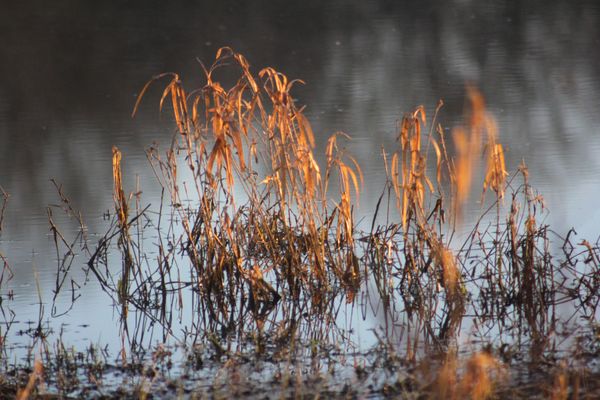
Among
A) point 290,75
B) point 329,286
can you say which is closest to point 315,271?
point 329,286

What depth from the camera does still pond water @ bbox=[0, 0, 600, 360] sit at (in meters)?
5.16

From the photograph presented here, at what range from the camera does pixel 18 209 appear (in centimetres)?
552

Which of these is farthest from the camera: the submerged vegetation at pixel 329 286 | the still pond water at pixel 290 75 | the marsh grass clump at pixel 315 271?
the still pond water at pixel 290 75

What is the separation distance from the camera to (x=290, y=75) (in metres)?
11.0

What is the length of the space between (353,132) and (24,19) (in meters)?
10.0

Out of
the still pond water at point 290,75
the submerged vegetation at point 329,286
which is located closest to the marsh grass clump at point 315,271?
the submerged vegetation at point 329,286

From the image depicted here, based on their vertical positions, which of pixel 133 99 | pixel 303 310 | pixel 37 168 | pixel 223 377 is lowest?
pixel 223 377

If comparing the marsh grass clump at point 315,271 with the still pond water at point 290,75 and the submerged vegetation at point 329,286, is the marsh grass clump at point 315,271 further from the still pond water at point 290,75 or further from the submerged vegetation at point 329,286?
the still pond water at point 290,75

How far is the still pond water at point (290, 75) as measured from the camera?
16.9 ft

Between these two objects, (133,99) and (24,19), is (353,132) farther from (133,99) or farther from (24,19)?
(24,19)

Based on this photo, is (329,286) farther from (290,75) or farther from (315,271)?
(290,75)

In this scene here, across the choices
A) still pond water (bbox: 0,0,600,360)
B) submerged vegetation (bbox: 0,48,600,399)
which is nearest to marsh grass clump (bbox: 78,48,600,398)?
submerged vegetation (bbox: 0,48,600,399)

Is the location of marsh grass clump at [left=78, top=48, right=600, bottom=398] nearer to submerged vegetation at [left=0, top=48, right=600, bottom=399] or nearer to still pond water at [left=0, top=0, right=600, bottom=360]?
submerged vegetation at [left=0, top=48, right=600, bottom=399]

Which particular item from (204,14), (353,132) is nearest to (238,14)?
(204,14)
